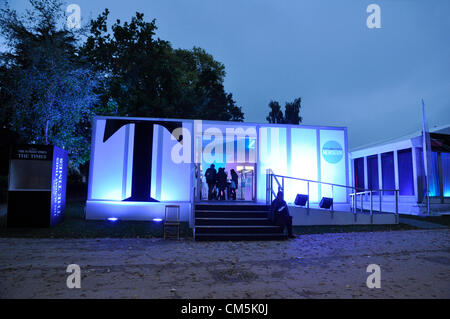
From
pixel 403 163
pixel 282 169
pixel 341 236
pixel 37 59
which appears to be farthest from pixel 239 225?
pixel 37 59

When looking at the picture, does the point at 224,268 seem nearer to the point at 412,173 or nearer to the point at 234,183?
the point at 234,183

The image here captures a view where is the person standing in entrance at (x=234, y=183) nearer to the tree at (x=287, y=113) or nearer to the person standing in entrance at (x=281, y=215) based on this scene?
the person standing in entrance at (x=281, y=215)

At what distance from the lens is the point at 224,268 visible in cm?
488

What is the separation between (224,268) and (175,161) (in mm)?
6086

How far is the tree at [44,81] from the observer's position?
42.7 ft

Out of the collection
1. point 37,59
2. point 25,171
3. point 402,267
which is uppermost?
point 37,59

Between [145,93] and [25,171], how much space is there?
12.4 m

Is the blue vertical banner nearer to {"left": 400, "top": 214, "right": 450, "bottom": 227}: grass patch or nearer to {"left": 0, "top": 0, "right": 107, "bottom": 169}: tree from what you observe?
{"left": 0, "top": 0, "right": 107, "bottom": 169}: tree

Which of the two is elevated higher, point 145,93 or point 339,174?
point 145,93

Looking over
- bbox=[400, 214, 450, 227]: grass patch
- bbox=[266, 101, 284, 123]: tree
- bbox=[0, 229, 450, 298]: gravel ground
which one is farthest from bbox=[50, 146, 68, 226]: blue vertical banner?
bbox=[266, 101, 284, 123]: tree

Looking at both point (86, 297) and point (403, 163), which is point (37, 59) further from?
point (403, 163)

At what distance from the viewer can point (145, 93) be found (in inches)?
811

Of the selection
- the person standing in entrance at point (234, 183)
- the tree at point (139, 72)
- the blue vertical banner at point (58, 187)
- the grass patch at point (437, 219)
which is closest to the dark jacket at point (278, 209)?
the person standing in entrance at point (234, 183)

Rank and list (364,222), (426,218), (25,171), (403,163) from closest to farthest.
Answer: (25,171)
(364,222)
(426,218)
(403,163)
